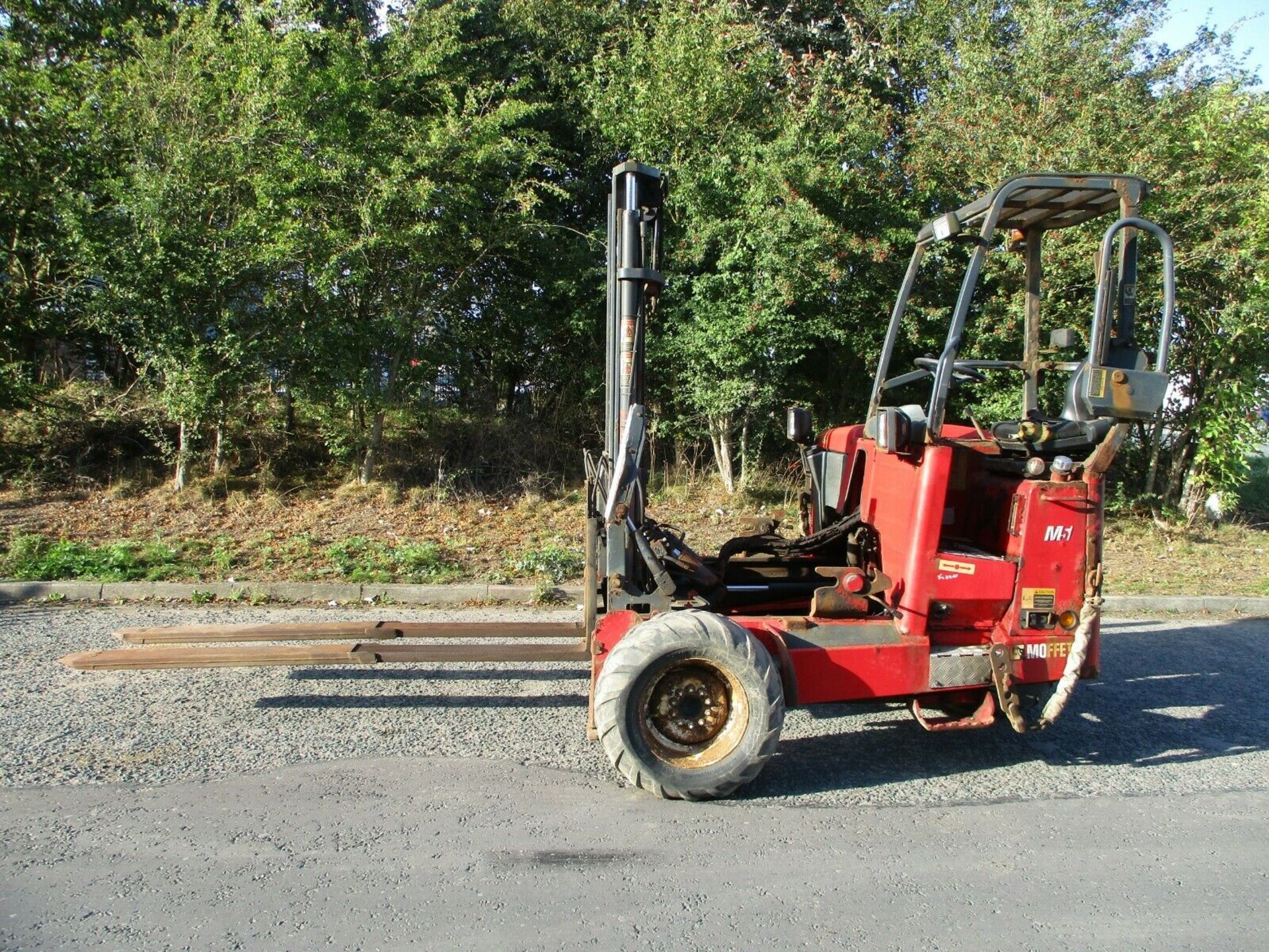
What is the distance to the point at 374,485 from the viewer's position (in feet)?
40.4

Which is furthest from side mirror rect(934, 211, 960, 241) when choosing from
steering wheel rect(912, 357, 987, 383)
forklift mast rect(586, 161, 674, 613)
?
forklift mast rect(586, 161, 674, 613)

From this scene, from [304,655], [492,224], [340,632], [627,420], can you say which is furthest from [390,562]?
[627,420]

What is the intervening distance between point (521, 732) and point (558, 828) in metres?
1.34

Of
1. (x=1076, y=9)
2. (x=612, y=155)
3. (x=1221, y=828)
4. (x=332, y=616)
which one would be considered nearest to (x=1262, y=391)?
(x=1076, y=9)

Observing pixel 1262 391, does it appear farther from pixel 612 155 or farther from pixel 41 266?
pixel 41 266

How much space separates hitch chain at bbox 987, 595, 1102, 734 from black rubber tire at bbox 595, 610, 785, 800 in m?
1.27

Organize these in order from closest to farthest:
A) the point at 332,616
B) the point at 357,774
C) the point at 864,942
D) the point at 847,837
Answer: the point at 864,942, the point at 847,837, the point at 357,774, the point at 332,616

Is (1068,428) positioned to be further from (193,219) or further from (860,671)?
(193,219)

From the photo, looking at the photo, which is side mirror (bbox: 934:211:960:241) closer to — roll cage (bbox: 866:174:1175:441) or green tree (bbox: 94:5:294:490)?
roll cage (bbox: 866:174:1175:441)

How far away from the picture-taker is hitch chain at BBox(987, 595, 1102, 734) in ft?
16.3

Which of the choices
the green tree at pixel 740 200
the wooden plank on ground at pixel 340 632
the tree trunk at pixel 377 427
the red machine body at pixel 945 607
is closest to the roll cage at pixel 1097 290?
the red machine body at pixel 945 607

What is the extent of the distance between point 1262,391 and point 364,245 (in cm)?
1248

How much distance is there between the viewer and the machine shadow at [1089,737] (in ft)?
17.1

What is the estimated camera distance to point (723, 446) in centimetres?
1302
